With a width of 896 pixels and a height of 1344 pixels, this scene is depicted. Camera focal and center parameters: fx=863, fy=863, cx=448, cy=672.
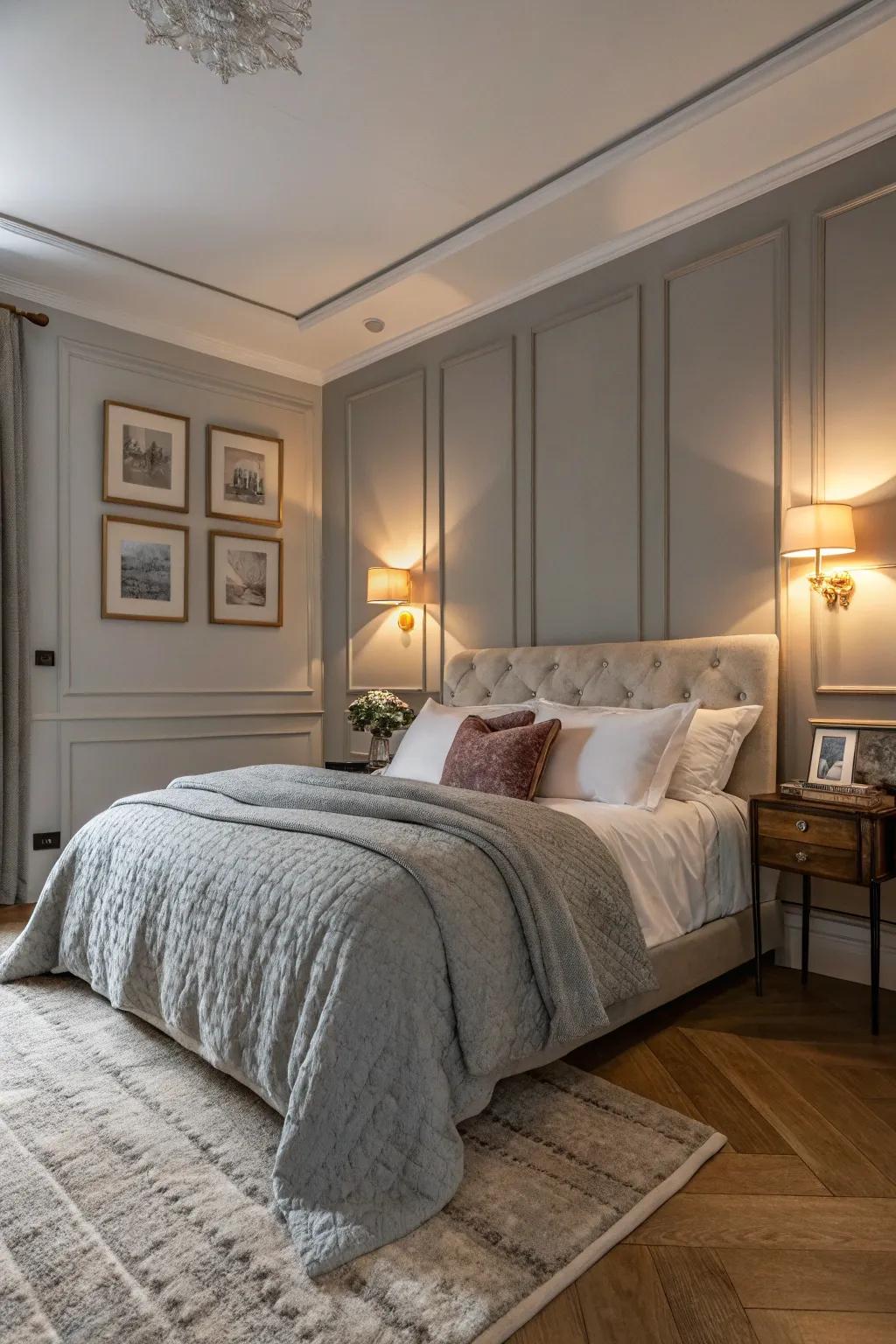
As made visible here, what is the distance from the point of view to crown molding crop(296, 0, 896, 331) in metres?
2.53

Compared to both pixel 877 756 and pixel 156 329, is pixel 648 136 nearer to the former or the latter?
pixel 877 756

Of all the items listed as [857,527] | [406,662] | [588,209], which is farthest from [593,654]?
[588,209]

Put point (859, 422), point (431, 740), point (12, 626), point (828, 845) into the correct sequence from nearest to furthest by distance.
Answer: point (828, 845), point (859, 422), point (431, 740), point (12, 626)

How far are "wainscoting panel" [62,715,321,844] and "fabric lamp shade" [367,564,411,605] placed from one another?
3.59 ft

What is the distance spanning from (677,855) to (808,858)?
1.35 ft

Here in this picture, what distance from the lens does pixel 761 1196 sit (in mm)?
1739

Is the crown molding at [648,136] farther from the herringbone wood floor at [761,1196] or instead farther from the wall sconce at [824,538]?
the herringbone wood floor at [761,1196]

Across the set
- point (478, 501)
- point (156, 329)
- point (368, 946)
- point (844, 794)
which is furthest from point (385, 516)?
point (368, 946)

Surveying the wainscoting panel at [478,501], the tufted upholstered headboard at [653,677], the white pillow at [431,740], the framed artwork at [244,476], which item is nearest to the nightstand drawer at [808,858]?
the tufted upholstered headboard at [653,677]

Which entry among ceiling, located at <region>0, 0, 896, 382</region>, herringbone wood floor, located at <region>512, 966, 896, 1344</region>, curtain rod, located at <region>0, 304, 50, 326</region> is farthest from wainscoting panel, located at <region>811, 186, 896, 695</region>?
curtain rod, located at <region>0, 304, 50, 326</region>

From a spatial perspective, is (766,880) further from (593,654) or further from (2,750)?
(2,750)

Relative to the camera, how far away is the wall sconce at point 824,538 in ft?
9.43

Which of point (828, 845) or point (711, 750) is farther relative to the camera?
point (711, 750)

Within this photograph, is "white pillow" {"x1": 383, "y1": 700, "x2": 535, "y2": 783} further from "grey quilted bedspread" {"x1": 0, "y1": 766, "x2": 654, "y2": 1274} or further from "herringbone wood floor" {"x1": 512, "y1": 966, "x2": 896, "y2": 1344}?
"herringbone wood floor" {"x1": 512, "y1": 966, "x2": 896, "y2": 1344}
